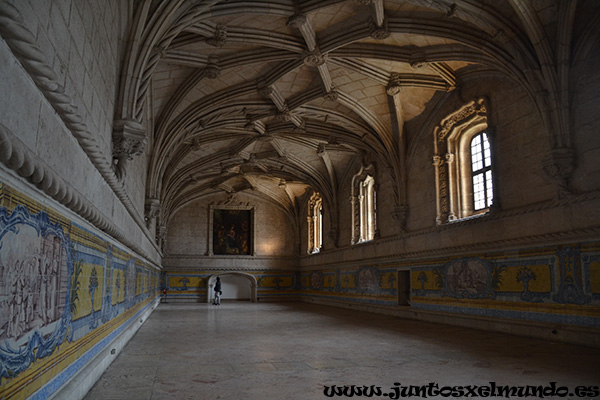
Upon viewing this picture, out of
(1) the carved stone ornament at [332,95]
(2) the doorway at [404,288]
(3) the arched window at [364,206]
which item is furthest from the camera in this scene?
(3) the arched window at [364,206]

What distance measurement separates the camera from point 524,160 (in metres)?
9.95

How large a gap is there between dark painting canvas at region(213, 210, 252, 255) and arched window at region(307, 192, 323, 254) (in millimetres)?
3835

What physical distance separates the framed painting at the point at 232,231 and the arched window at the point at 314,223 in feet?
12.1

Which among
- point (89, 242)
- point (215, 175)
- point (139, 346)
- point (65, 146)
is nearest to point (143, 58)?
point (89, 242)

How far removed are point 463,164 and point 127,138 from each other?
905cm

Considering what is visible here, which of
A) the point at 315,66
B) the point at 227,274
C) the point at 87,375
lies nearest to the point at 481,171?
the point at 315,66

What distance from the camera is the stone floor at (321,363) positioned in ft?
16.4

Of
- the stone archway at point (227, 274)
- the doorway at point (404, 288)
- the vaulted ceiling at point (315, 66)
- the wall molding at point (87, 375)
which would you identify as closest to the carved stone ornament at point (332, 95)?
the vaulted ceiling at point (315, 66)

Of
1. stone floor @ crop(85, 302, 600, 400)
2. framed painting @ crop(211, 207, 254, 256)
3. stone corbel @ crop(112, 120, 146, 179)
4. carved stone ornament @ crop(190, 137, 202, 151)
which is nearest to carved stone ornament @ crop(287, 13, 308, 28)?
stone corbel @ crop(112, 120, 146, 179)

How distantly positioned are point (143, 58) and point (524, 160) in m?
7.69

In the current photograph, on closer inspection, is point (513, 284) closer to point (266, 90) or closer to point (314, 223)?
point (266, 90)

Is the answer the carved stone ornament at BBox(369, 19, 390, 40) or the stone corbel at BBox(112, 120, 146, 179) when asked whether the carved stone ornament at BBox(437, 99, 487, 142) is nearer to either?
the carved stone ornament at BBox(369, 19, 390, 40)

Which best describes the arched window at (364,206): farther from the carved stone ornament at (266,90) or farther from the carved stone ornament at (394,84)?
the carved stone ornament at (266,90)

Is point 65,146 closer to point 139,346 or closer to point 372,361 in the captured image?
point 372,361
